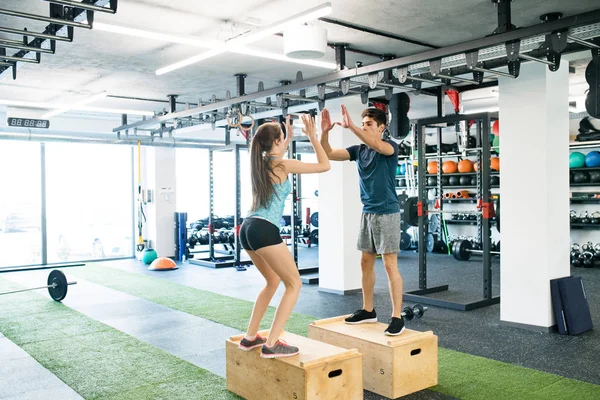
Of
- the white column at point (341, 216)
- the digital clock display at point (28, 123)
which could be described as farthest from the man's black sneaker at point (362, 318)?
the digital clock display at point (28, 123)

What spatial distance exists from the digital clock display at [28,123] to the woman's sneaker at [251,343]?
6.24 metres

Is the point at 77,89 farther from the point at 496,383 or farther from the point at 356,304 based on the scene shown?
the point at 496,383

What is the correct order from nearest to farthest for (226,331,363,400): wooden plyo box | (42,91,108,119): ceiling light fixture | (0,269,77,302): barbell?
(226,331,363,400): wooden plyo box
(0,269,77,302): barbell
(42,91,108,119): ceiling light fixture

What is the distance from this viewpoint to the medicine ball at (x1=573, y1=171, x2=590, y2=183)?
341 inches

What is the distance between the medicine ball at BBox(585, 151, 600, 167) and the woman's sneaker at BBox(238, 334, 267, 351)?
746 centimetres

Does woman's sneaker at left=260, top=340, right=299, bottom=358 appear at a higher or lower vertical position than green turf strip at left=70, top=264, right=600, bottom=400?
higher

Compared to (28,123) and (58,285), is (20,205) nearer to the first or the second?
(28,123)

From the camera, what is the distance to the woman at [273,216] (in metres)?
2.73

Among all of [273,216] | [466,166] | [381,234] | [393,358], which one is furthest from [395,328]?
[466,166]

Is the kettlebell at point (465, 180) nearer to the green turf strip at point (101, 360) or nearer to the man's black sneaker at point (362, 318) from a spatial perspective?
the man's black sneaker at point (362, 318)

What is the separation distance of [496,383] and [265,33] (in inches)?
106

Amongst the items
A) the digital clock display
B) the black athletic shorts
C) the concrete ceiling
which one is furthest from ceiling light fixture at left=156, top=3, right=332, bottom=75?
the digital clock display

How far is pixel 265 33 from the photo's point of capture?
12.2 feet

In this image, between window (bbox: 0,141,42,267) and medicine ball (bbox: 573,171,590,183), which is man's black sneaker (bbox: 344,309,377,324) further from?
window (bbox: 0,141,42,267)
